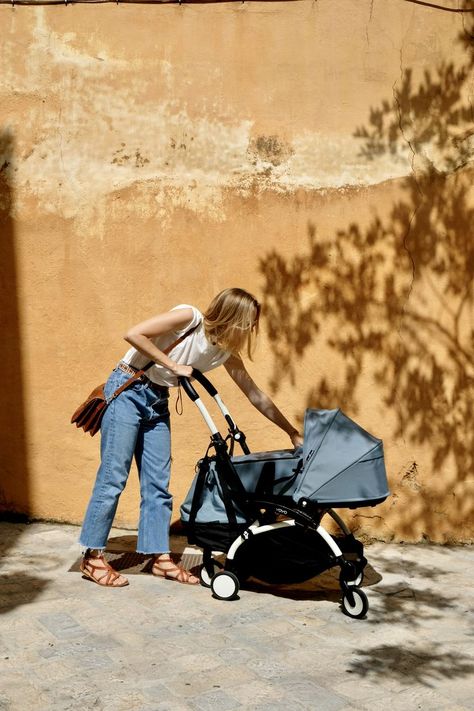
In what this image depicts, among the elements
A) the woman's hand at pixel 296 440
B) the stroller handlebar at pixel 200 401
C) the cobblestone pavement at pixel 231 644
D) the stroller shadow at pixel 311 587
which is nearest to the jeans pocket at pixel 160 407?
the stroller handlebar at pixel 200 401

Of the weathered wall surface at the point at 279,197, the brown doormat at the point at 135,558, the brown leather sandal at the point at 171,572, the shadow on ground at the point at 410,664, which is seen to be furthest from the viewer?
the weathered wall surface at the point at 279,197

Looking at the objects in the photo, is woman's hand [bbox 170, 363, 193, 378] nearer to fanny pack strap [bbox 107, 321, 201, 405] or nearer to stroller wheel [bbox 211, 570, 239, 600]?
fanny pack strap [bbox 107, 321, 201, 405]

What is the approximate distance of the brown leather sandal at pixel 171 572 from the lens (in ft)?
16.7

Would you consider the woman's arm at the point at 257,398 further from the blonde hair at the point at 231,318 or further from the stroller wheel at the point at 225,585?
the stroller wheel at the point at 225,585

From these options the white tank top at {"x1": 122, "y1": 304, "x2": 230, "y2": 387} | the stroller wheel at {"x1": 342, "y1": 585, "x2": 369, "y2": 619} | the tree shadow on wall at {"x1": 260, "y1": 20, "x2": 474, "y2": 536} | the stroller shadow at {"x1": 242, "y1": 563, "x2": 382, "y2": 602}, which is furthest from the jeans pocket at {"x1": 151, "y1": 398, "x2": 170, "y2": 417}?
the stroller wheel at {"x1": 342, "y1": 585, "x2": 369, "y2": 619}

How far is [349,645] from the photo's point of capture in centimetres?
424

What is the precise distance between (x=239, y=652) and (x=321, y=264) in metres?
2.76

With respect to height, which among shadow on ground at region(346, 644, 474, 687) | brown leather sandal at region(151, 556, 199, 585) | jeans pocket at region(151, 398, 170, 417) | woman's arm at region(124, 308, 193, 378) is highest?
woman's arm at region(124, 308, 193, 378)

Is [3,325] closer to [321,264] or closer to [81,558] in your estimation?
[81,558]

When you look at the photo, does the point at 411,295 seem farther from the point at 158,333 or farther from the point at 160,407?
the point at 158,333

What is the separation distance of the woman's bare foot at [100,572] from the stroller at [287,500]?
48cm

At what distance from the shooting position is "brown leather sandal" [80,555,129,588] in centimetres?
496

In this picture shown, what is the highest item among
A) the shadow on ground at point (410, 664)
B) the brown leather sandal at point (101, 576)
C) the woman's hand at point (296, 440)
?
the woman's hand at point (296, 440)

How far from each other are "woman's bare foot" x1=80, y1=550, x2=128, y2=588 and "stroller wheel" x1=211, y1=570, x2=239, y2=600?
0.54 meters
